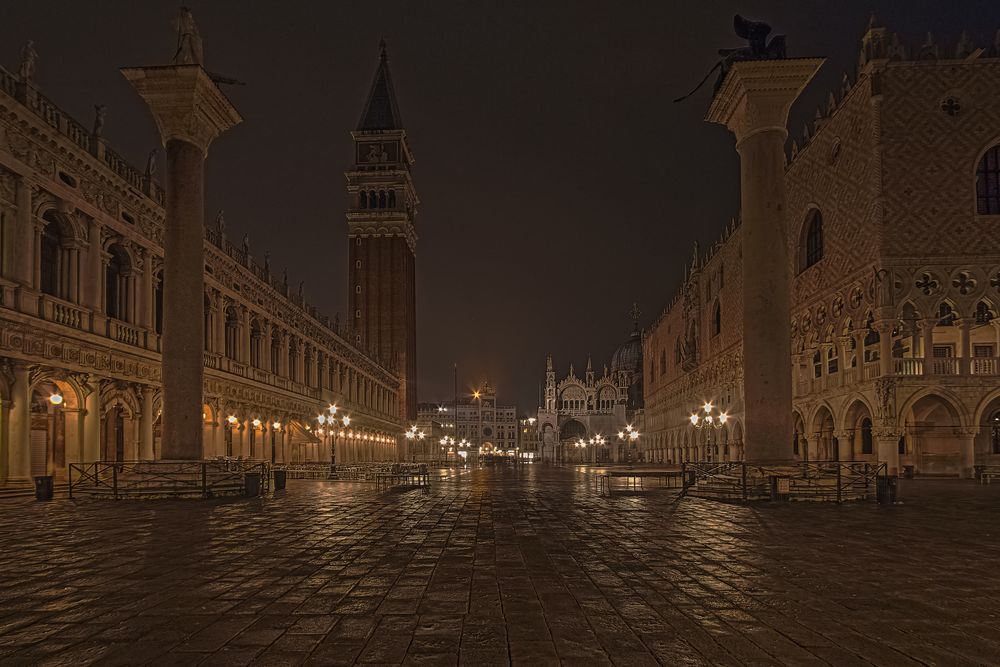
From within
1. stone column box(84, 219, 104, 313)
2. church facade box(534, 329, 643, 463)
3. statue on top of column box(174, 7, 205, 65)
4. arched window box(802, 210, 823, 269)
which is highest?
statue on top of column box(174, 7, 205, 65)

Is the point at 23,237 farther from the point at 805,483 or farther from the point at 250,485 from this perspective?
the point at 805,483

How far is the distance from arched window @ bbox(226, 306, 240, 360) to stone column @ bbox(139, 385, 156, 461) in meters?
9.77

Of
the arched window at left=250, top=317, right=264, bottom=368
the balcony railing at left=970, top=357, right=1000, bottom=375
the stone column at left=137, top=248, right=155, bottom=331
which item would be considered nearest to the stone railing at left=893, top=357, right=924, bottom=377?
the balcony railing at left=970, top=357, right=1000, bottom=375

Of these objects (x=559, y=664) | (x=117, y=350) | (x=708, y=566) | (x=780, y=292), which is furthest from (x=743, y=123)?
(x=117, y=350)

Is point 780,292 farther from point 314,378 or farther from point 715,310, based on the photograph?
point 715,310

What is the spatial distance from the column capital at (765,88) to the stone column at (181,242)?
44.2ft

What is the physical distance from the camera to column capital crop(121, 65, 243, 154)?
20625 mm

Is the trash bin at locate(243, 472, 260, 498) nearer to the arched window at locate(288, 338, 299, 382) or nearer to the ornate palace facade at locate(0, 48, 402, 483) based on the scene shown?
the ornate palace facade at locate(0, 48, 402, 483)

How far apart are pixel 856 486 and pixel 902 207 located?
17642mm

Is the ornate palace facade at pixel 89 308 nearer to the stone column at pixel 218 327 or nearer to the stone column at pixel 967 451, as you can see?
the stone column at pixel 218 327

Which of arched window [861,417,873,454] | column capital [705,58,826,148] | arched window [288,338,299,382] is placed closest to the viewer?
column capital [705,58,826,148]

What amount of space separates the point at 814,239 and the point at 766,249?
→ 2339 cm

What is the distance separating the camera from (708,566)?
9570 millimetres

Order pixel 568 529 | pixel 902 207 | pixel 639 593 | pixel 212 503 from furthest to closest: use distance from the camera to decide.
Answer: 1. pixel 902 207
2. pixel 212 503
3. pixel 568 529
4. pixel 639 593
